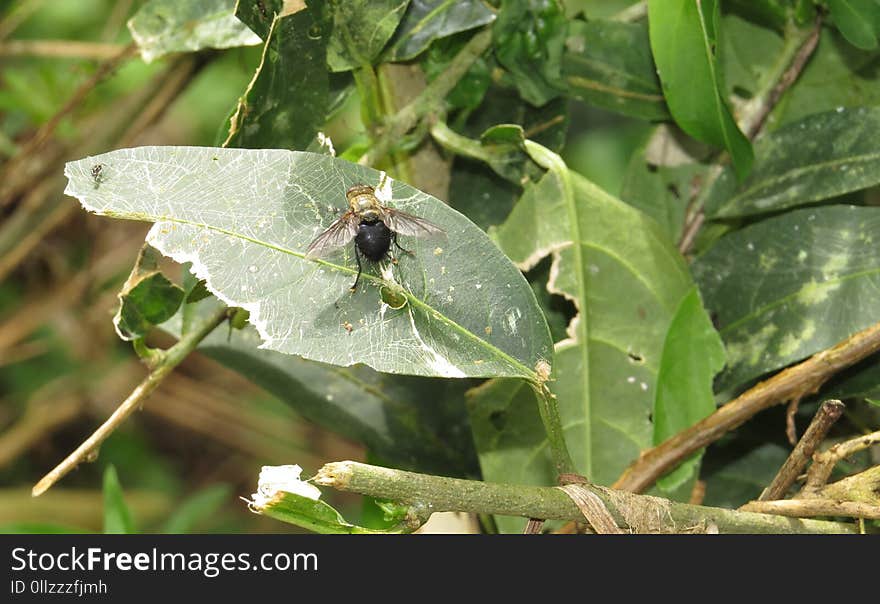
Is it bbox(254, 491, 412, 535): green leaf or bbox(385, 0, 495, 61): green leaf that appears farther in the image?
bbox(385, 0, 495, 61): green leaf

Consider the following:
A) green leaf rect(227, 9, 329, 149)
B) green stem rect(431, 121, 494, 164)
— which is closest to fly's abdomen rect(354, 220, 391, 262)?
green leaf rect(227, 9, 329, 149)

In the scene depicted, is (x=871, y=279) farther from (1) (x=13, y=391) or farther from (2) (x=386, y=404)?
(1) (x=13, y=391)

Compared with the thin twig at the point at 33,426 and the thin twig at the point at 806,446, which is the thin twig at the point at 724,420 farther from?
the thin twig at the point at 33,426

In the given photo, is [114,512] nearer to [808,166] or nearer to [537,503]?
[537,503]

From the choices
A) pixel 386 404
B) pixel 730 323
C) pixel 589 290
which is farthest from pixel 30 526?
pixel 730 323

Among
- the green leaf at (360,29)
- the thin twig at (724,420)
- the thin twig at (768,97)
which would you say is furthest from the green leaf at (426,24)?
the thin twig at (724,420)

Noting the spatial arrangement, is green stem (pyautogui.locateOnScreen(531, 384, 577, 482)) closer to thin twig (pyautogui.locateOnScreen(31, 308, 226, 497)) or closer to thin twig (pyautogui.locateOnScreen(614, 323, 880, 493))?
thin twig (pyautogui.locateOnScreen(614, 323, 880, 493))

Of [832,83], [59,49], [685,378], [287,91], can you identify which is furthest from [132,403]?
[59,49]
